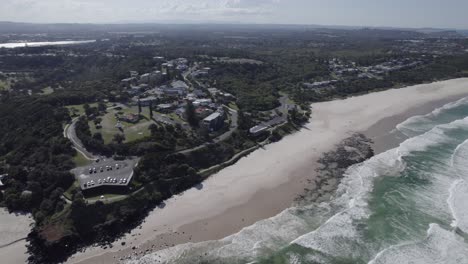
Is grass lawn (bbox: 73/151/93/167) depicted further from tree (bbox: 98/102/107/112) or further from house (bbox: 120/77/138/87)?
house (bbox: 120/77/138/87)

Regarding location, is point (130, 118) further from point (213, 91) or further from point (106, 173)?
point (213, 91)

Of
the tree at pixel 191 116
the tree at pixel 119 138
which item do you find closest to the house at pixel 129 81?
the tree at pixel 191 116

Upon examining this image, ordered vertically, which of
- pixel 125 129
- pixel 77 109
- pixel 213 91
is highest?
pixel 213 91

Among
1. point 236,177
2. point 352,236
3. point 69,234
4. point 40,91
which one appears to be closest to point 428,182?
point 352,236

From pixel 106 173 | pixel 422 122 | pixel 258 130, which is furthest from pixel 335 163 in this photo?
pixel 106 173

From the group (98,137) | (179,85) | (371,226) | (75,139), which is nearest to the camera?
(371,226)

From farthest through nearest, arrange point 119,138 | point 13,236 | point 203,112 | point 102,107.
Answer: point 102,107 < point 203,112 < point 119,138 < point 13,236

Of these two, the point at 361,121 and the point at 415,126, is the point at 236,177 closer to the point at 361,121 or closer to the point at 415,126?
the point at 361,121

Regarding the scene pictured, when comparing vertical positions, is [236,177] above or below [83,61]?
below
